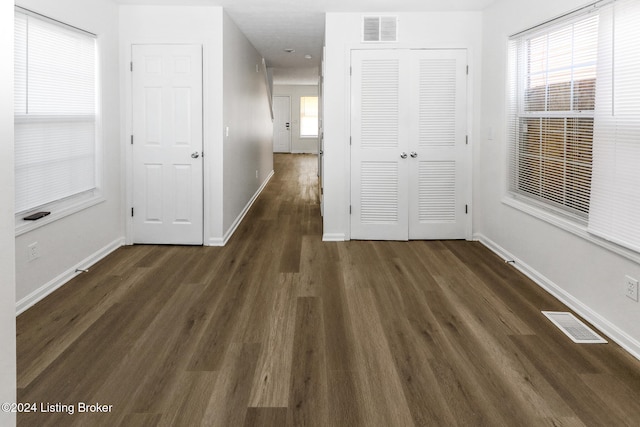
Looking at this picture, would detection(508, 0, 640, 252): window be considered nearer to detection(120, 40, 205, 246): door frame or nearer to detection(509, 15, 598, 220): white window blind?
detection(509, 15, 598, 220): white window blind

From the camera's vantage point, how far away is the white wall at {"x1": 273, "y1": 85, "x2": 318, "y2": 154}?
1720 cm

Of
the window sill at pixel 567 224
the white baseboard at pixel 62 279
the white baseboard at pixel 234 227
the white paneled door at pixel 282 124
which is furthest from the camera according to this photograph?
the white paneled door at pixel 282 124

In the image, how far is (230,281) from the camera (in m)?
4.03

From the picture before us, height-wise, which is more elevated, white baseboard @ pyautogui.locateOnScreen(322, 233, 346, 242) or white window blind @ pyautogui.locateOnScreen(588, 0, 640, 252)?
white window blind @ pyautogui.locateOnScreen(588, 0, 640, 252)

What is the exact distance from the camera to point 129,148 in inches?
203

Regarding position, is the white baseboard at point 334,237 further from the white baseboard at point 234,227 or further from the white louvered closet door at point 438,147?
the white baseboard at point 234,227

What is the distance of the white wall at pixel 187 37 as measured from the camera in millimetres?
5012

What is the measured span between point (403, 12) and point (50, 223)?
384 centimetres

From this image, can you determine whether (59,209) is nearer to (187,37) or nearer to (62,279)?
(62,279)

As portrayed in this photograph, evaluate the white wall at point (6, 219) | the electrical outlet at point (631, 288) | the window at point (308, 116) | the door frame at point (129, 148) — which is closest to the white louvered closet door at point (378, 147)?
the door frame at point (129, 148)

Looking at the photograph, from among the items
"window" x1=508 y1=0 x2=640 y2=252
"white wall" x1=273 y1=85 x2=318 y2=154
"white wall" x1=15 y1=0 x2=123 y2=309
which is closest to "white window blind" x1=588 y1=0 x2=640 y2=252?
"window" x1=508 y1=0 x2=640 y2=252

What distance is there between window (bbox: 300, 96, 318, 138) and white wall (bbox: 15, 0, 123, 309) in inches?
498

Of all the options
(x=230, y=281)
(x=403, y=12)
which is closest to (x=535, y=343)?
(x=230, y=281)

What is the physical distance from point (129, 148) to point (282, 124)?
1263 cm
